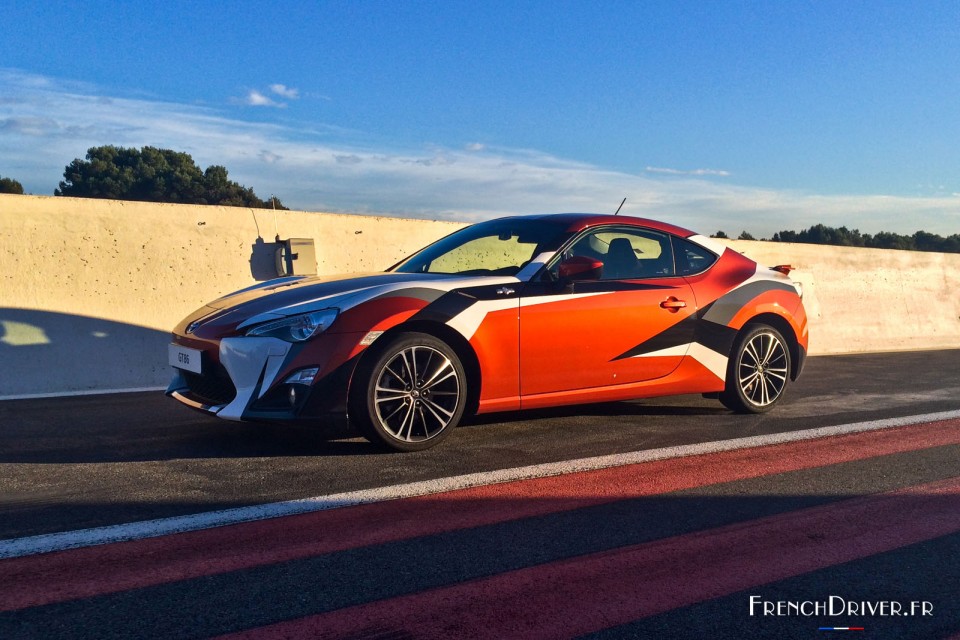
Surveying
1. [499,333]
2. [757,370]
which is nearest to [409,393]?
[499,333]

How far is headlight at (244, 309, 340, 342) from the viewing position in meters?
4.91

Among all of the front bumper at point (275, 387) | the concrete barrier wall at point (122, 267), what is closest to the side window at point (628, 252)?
the front bumper at point (275, 387)

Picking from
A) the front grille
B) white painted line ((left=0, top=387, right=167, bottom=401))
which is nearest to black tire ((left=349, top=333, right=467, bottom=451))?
the front grille

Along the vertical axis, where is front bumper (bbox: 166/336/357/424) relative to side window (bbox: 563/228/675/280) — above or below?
below

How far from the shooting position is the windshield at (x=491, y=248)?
5.89 metres

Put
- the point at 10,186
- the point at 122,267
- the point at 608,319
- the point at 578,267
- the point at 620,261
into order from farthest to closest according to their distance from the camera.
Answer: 1. the point at 10,186
2. the point at 122,267
3. the point at 620,261
4. the point at 608,319
5. the point at 578,267

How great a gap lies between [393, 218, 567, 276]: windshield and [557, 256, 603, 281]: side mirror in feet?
0.92

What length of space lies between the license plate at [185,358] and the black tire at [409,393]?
1010mm

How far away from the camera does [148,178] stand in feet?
125

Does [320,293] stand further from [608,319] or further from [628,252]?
[628,252]

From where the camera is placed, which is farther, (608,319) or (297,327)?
(608,319)
